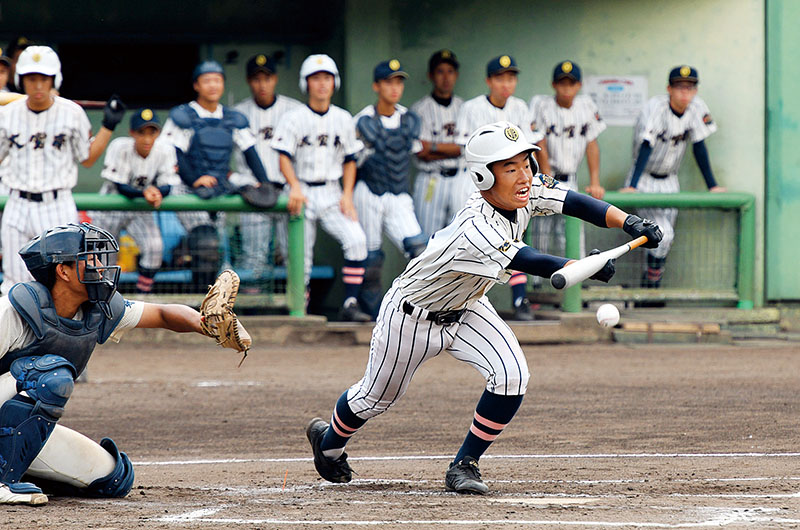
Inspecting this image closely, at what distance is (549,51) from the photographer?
1084 cm

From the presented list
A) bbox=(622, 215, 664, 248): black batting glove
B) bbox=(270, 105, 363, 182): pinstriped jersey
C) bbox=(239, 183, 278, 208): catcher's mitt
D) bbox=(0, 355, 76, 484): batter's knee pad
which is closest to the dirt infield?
bbox=(0, 355, 76, 484): batter's knee pad

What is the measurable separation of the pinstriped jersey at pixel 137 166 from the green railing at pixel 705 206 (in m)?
3.27

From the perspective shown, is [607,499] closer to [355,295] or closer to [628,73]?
[355,295]

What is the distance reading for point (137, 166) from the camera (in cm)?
946

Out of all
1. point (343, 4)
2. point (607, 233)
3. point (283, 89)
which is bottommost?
point (607, 233)

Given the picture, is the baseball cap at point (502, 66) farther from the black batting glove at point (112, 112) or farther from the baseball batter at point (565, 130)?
the black batting glove at point (112, 112)

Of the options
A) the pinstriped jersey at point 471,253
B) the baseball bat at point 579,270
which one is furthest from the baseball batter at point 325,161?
the baseball bat at point 579,270

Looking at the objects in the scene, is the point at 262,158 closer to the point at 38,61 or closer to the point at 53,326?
the point at 38,61

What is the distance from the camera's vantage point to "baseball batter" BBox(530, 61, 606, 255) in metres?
10.0

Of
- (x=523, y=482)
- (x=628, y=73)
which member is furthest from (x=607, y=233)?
(x=523, y=482)

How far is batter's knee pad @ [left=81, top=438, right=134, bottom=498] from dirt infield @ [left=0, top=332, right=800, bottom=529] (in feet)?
0.17

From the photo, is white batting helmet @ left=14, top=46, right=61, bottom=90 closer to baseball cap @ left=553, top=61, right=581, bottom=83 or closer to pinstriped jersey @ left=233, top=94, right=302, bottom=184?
pinstriped jersey @ left=233, top=94, right=302, bottom=184

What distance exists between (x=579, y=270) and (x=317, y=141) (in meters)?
5.85

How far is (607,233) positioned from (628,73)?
1733 millimetres
